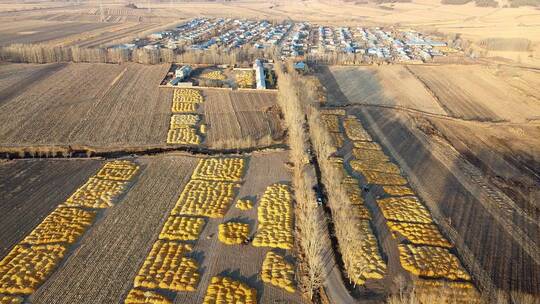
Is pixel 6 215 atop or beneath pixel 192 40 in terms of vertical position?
beneath

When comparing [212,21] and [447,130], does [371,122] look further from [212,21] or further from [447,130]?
[212,21]

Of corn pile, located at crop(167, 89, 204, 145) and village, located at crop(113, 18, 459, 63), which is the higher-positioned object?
village, located at crop(113, 18, 459, 63)

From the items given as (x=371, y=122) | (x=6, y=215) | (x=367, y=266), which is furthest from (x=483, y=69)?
(x=6, y=215)

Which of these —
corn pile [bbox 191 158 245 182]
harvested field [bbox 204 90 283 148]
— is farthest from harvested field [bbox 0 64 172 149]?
corn pile [bbox 191 158 245 182]

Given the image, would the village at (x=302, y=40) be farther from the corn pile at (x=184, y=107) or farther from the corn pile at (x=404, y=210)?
the corn pile at (x=404, y=210)

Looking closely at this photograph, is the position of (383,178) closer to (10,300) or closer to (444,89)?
(10,300)

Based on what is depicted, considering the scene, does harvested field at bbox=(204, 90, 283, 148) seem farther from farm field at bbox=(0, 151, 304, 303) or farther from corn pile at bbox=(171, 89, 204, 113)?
farm field at bbox=(0, 151, 304, 303)

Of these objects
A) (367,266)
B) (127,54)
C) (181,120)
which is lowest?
(367,266)
